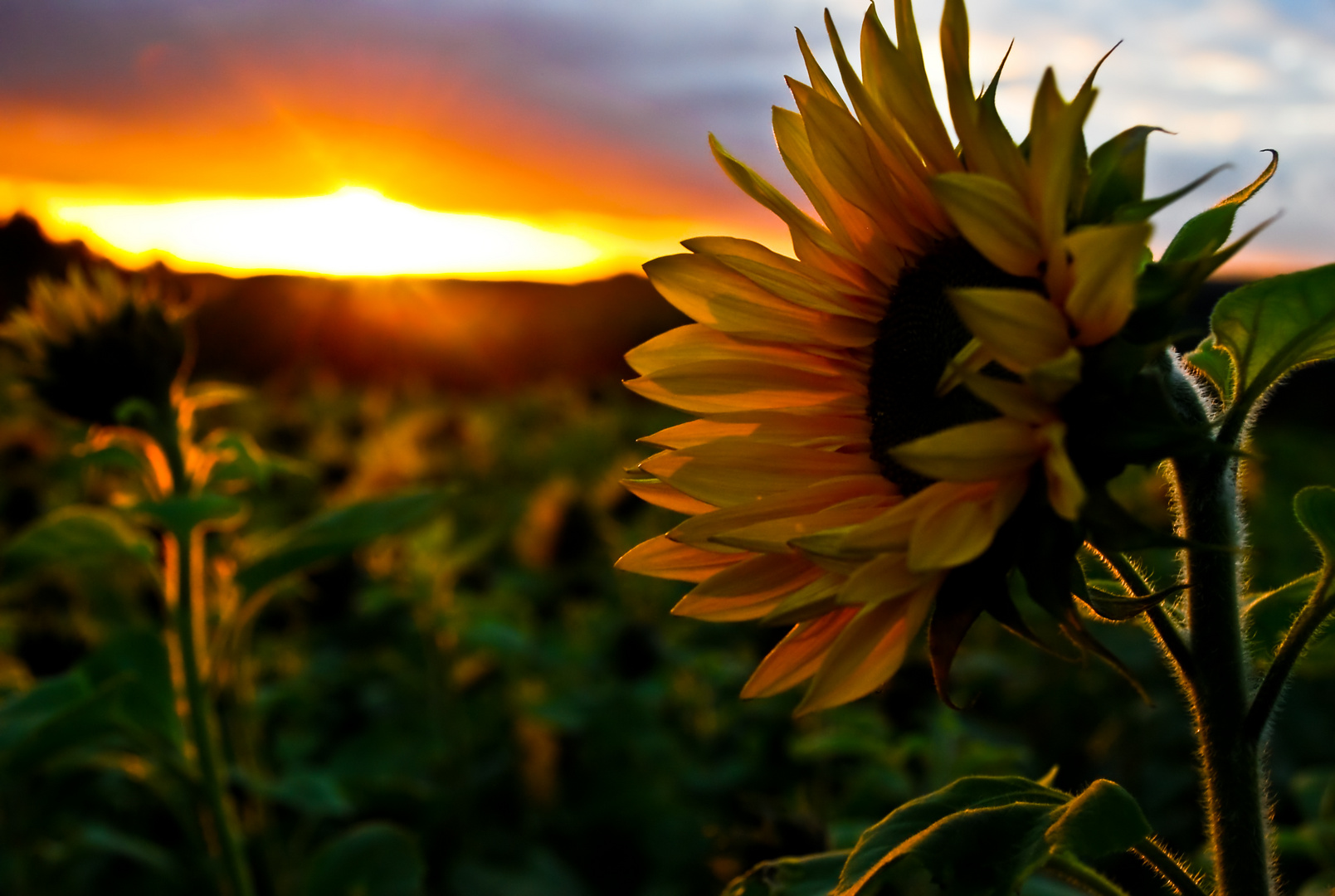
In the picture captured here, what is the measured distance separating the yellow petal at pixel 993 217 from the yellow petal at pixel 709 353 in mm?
273

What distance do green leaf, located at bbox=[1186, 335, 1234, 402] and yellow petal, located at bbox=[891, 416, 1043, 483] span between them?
0.25 meters

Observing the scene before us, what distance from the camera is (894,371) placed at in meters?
0.94

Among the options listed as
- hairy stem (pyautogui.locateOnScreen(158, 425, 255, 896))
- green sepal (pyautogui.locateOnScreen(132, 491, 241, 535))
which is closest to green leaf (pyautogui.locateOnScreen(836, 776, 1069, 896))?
green sepal (pyautogui.locateOnScreen(132, 491, 241, 535))

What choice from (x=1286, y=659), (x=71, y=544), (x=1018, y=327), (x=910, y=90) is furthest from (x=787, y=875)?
(x=71, y=544)

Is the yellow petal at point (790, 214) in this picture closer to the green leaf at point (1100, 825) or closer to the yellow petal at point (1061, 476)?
the yellow petal at point (1061, 476)

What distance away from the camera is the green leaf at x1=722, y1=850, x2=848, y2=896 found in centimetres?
96

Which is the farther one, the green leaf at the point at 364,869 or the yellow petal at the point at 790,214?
the green leaf at the point at 364,869

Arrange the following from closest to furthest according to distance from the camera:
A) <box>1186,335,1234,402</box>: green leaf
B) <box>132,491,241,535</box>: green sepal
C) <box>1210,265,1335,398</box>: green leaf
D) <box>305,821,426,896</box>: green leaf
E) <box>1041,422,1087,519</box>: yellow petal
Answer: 1. <box>1041,422,1087,519</box>: yellow petal
2. <box>1210,265,1335,398</box>: green leaf
3. <box>1186,335,1234,402</box>: green leaf
4. <box>132,491,241,535</box>: green sepal
5. <box>305,821,426,896</box>: green leaf

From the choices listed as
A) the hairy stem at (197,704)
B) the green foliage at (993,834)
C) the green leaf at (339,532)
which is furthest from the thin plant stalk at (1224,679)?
the hairy stem at (197,704)

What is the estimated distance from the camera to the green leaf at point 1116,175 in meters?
0.71

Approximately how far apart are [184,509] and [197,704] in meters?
0.37

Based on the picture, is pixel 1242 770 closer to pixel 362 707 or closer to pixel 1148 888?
pixel 1148 888

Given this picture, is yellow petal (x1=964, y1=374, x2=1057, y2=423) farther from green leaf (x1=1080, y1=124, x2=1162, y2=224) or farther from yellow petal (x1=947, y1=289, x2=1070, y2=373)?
green leaf (x1=1080, y1=124, x2=1162, y2=224)

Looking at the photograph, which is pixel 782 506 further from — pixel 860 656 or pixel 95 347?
pixel 95 347
